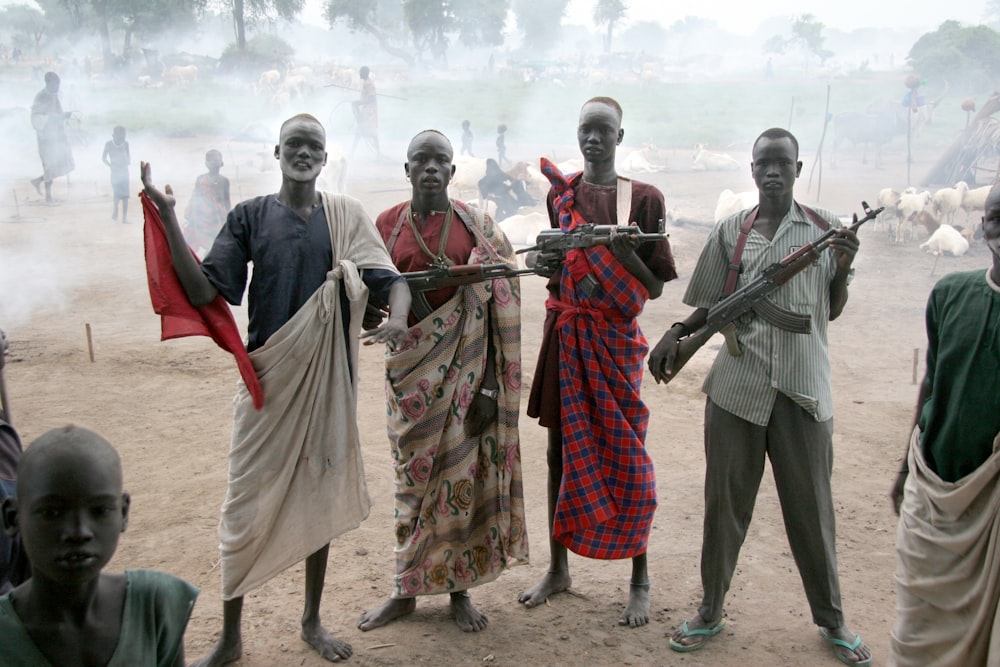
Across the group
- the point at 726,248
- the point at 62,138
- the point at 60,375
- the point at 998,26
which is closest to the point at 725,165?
the point at 62,138

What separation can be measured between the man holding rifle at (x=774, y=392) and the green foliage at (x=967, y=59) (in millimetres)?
31935

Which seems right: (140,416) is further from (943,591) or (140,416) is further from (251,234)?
(943,591)

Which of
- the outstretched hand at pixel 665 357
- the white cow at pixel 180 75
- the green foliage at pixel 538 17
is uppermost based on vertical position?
the green foliage at pixel 538 17

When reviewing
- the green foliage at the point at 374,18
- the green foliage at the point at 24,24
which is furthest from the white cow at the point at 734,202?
the green foliage at the point at 24,24

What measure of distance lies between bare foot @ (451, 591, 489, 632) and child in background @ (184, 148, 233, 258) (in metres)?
8.21

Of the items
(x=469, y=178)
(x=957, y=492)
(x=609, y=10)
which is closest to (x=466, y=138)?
(x=469, y=178)

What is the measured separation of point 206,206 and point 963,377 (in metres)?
9.90

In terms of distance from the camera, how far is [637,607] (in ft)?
12.6

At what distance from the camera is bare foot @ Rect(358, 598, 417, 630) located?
3.74 metres

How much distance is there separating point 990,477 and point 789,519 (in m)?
1.03

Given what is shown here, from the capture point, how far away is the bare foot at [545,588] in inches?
156

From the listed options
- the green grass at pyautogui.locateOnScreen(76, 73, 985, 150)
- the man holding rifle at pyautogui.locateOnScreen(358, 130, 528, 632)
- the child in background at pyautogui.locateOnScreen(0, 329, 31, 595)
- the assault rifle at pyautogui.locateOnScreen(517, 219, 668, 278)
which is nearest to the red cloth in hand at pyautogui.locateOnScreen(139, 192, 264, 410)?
the man holding rifle at pyautogui.locateOnScreen(358, 130, 528, 632)

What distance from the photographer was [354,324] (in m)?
3.47

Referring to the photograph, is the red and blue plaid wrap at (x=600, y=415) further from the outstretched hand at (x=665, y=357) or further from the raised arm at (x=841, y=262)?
the raised arm at (x=841, y=262)
